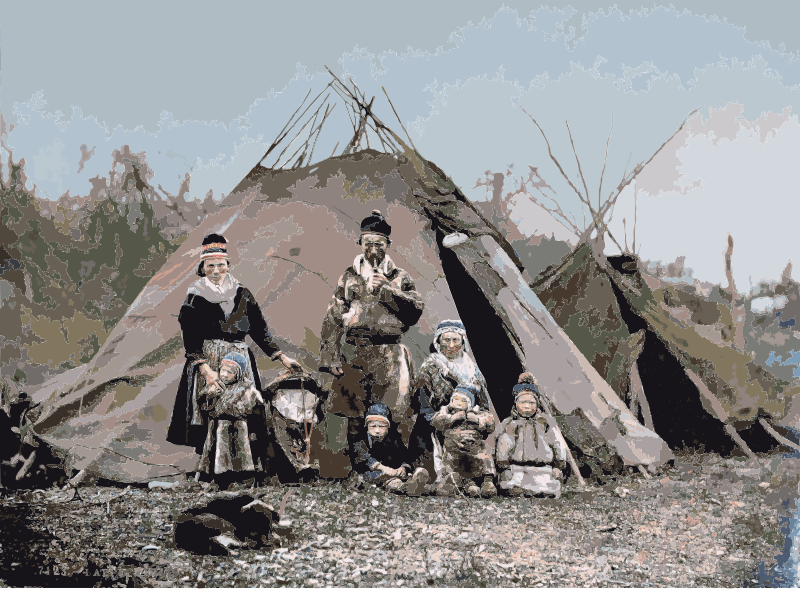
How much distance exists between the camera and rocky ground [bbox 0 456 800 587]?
11.1 ft

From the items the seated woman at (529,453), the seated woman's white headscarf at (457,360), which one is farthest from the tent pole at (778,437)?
the seated woman's white headscarf at (457,360)

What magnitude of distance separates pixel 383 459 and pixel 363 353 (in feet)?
2.62

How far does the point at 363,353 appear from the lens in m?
4.90

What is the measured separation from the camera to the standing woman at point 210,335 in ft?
15.4

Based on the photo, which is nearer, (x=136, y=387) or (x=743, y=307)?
(x=136, y=387)

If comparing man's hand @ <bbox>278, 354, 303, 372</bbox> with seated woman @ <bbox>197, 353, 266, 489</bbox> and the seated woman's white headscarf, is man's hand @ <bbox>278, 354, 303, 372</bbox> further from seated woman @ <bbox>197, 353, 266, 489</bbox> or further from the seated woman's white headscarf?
the seated woman's white headscarf

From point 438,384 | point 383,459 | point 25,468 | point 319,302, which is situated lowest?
point 25,468

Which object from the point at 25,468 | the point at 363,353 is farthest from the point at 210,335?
the point at 25,468

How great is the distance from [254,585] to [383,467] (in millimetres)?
1500

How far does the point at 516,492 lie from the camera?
461 cm

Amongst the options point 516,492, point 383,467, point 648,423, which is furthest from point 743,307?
point 383,467

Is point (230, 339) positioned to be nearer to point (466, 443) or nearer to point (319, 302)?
point (319, 302)

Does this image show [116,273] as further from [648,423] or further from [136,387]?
[648,423]

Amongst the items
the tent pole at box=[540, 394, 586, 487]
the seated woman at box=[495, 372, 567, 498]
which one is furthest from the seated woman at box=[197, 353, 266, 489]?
the tent pole at box=[540, 394, 586, 487]
